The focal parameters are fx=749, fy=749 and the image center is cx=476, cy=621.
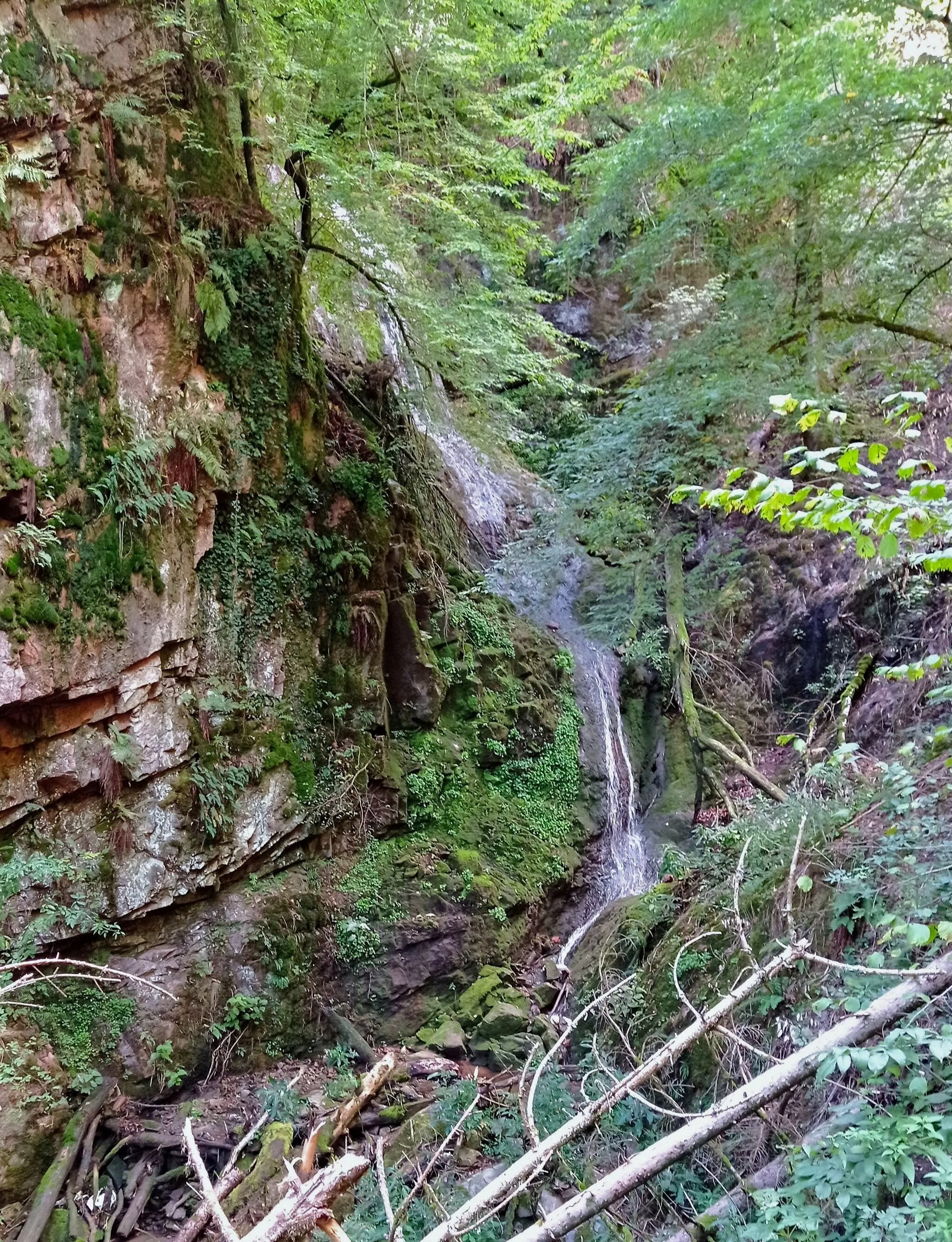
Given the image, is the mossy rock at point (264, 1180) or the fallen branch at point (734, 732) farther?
the fallen branch at point (734, 732)

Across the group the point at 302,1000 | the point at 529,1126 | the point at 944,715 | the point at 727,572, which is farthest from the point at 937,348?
the point at 302,1000

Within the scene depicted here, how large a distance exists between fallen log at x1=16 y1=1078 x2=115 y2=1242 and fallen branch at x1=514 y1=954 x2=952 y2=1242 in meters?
3.25

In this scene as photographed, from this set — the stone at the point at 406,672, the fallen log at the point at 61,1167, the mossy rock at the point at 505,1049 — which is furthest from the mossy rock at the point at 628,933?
the fallen log at the point at 61,1167

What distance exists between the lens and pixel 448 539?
9617 millimetres

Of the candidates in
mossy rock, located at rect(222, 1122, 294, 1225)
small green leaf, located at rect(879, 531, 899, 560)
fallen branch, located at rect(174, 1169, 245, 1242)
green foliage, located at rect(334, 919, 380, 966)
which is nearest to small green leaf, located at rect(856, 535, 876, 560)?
small green leaf, located at rect(879, 531, 899, 560)

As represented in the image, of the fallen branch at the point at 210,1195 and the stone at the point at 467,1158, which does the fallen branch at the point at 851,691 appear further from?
the fallen branch at the point at 210,1195

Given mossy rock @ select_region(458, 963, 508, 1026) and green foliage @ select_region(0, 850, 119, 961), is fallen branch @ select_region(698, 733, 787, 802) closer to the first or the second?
mossy rock @ select_region(458, 963, 508, 1026)

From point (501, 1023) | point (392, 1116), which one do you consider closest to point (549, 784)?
point (501, 1023)

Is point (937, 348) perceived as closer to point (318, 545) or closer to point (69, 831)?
point (318, 545)

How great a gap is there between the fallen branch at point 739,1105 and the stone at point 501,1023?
3.81 m

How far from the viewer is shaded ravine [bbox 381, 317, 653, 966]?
8.70 metres

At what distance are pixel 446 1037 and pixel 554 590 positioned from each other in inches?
220

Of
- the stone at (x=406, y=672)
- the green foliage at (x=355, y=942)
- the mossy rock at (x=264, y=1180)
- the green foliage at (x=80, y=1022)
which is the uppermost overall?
the stone at (x=406, y=672)

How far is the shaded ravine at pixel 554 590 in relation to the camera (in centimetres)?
870
